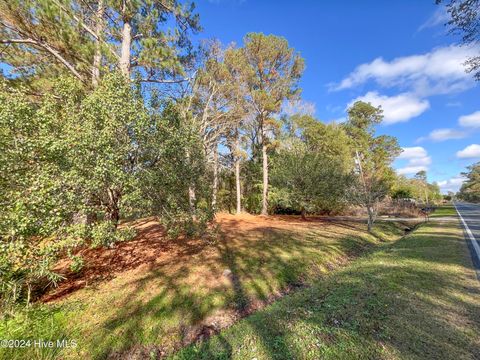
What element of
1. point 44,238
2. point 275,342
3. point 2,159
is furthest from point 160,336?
point 2,159

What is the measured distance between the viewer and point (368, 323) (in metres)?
3.49

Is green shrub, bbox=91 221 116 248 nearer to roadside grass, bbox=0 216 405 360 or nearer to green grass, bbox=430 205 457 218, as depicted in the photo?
roadside grass, bbox=0 216 405 360

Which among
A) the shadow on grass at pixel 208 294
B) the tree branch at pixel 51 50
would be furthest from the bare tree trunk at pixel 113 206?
the tree branch at pixel 51 50

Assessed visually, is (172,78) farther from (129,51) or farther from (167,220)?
(167,220)

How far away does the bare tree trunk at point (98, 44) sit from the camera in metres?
7.34

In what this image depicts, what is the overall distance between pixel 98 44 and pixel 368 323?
10045 mm

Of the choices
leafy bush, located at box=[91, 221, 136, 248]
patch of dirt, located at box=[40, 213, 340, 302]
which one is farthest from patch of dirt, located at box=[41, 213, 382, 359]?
leafy bush, located at box=[91, 221, 136, 248]

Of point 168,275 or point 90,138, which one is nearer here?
point 90,138

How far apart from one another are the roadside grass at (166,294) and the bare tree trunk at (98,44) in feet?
19.0

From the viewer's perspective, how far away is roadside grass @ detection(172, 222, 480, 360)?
9.66 feet

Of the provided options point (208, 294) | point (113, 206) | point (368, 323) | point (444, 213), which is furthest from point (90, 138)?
point (444, 213)

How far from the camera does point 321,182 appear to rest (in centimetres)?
1644

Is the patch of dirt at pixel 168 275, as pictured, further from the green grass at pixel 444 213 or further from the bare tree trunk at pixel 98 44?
the green grass at pixel 444 213

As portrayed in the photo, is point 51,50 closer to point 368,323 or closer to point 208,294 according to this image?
point 208,294
